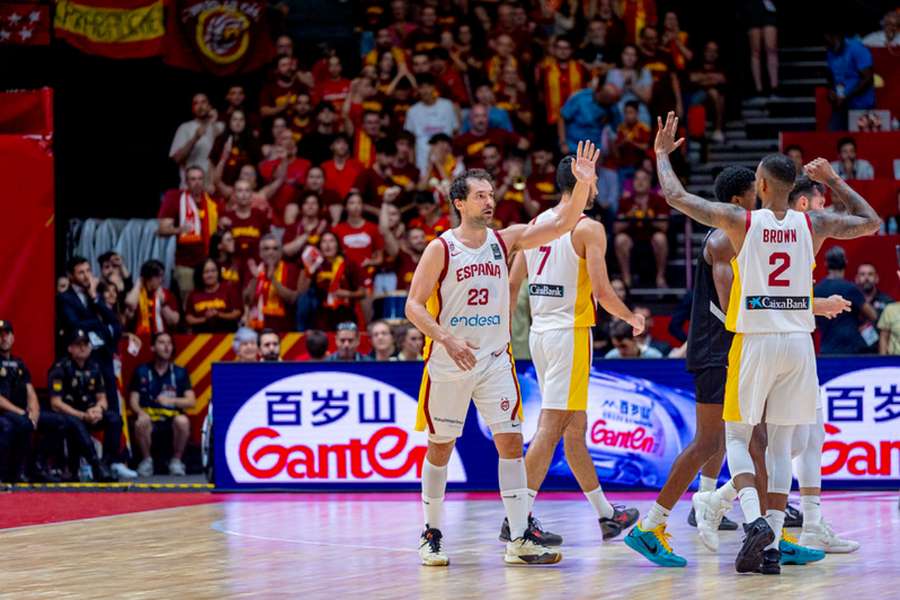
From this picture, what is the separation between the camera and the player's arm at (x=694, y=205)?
27.6ft

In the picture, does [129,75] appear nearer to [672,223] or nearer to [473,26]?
[473,26]

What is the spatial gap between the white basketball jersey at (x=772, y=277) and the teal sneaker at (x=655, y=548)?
124cm

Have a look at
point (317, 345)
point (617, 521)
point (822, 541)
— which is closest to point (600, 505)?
point (617, 521)

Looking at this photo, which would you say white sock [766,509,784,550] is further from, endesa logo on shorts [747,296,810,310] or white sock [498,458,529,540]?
white sock [498,458,529,540]

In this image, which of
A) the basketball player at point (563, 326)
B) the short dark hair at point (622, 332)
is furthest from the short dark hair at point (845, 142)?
the basketball player at point (563, 326)

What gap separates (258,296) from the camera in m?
16.3

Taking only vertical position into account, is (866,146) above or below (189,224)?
above

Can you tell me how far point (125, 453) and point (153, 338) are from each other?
1.21 metres

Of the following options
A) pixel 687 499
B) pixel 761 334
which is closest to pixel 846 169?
pixel 687 499

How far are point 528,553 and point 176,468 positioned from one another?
278 inches

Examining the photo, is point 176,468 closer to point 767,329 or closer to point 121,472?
point 121,472

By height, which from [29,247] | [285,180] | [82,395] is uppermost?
[285,180]

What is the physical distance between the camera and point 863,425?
13.0m

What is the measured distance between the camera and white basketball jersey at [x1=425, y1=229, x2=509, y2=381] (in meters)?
9.04
